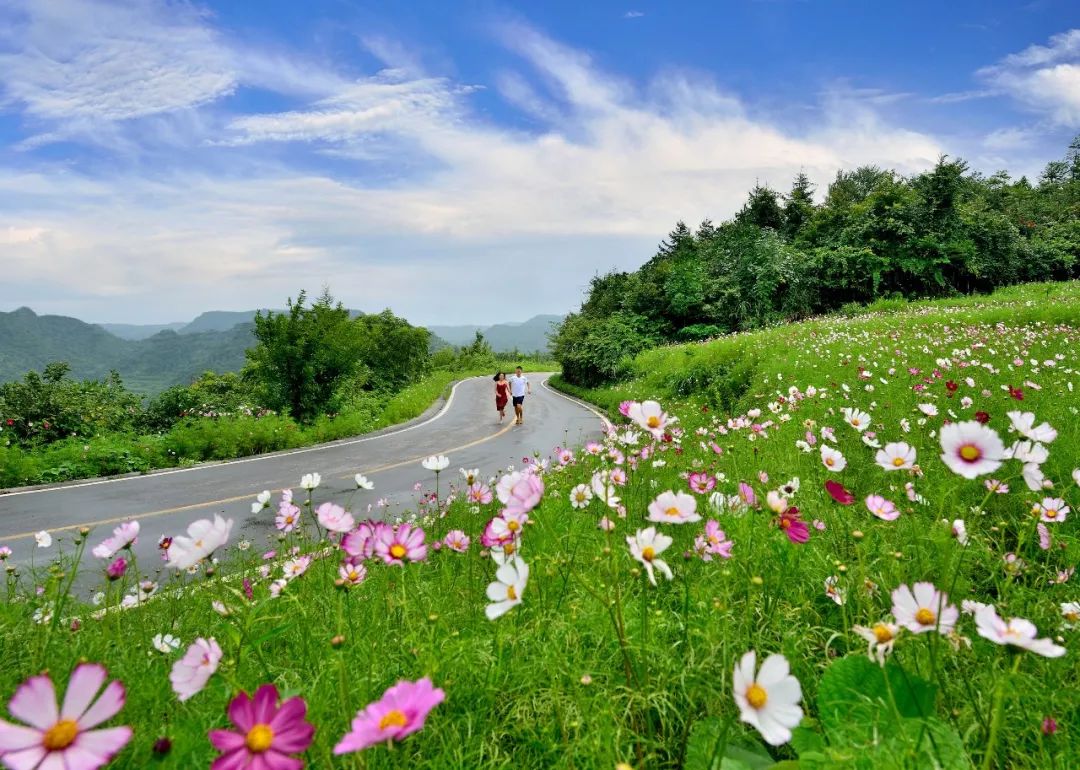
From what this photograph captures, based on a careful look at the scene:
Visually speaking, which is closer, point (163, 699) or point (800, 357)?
point (163, 699)

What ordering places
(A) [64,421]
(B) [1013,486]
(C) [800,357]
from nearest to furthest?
(B) [1013,486]
(C) [800,357]
(A) [64,421]

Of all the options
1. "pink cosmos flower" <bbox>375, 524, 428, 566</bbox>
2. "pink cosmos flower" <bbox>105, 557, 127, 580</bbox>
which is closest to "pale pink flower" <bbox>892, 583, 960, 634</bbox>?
"pink cosmos flower" <bbox>375, 524, 428, 566</bbox>

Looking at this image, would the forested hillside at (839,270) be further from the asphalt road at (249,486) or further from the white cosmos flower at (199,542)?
the white cosmos flower at (199,542)

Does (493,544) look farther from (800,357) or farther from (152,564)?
(800,357)

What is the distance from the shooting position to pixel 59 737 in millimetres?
723

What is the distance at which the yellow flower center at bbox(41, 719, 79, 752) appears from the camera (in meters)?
0.72

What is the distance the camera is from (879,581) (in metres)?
2.34

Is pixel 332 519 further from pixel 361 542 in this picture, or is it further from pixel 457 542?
pixel 457 542

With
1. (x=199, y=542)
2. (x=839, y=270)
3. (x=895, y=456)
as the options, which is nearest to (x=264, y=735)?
(x=199, y=542)

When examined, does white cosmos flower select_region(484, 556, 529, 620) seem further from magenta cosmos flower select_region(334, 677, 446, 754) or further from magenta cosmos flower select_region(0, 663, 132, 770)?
magenta cosmos flower select_region(0, 663, 132, 770)

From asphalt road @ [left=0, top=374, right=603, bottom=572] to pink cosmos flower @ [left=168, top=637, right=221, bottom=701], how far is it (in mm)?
2296

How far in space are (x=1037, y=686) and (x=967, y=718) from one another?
33 centimetres

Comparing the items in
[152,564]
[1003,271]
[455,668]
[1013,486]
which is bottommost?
[152,564]

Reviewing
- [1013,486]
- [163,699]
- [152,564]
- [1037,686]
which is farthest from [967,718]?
[152,564]
